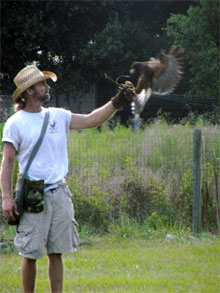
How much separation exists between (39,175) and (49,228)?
44 centimetres

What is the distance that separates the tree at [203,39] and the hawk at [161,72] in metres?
7.42

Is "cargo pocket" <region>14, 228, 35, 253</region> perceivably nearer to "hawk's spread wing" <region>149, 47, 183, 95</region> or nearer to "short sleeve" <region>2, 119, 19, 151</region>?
"short sleeve" <region>2, 119, 19, 151</region>

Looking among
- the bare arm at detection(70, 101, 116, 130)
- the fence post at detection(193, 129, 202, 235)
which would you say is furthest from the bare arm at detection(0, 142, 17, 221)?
the fence post at detection(193, 129, 202, 235)

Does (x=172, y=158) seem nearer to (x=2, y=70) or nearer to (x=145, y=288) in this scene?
(x=145, y=288)

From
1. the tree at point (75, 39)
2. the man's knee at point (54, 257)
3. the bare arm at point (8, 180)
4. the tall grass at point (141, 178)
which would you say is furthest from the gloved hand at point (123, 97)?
the tree at point (75, 39)

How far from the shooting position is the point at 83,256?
5.94 m

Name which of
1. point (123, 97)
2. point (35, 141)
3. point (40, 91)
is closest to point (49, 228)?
point (35, 141)

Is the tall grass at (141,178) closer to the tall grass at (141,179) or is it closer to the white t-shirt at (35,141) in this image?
the tall grass at (141,179)

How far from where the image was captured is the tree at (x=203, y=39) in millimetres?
11625

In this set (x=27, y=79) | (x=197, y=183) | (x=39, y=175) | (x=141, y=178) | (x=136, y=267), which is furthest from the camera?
(x=141, y=178)

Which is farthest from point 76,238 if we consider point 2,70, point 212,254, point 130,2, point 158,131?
point 130,2

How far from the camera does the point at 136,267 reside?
5.39 m

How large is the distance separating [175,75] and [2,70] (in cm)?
1485

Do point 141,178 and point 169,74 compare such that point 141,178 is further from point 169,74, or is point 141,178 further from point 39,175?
point 169,74
